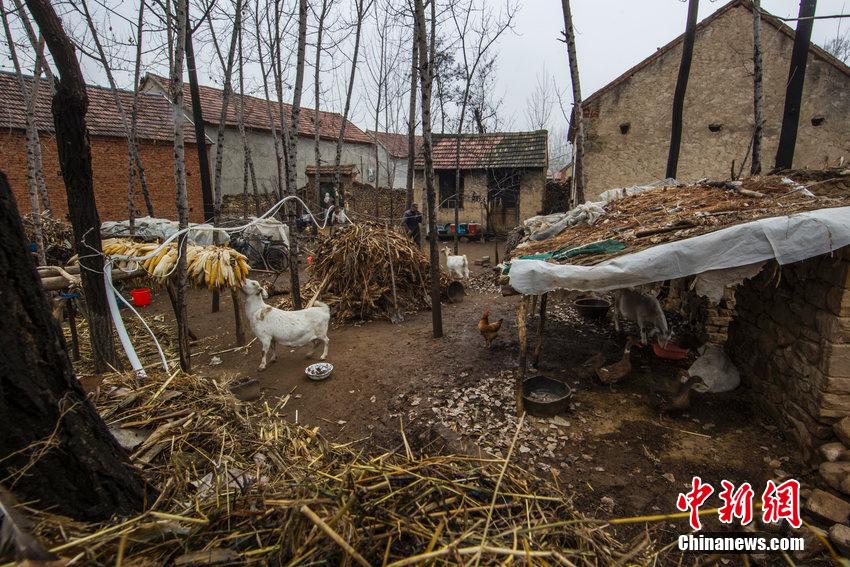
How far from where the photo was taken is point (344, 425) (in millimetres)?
4910

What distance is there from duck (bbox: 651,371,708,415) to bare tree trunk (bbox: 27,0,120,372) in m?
5.98

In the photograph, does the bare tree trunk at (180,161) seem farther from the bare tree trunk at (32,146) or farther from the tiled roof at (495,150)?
the tiled roof at (495,150)

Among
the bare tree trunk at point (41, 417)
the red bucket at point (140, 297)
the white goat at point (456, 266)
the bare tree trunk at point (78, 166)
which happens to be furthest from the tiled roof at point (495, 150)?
the bare tree trunk at point (41, 417)

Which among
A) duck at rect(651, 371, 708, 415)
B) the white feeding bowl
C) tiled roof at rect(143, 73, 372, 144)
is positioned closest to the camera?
duck at rect(651, 371, 708, 415)

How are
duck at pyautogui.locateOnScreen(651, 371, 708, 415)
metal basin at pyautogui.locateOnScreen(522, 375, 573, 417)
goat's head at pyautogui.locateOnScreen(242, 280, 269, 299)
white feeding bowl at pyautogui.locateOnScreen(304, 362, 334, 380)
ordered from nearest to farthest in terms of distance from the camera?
duck at pyautogui.locateOnScreen(651, 371, 708, 415) → metal basin at pyautogui.locateOnScreen(522, 375, 573, 417) → white feeding bowl at pyautogui.locateOnScreen(304, 362, 334, 380) → goat's head at pyautogui.locateOnScreen(242, 280, 269, 299)

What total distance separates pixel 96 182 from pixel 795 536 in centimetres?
2163

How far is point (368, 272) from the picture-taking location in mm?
8648

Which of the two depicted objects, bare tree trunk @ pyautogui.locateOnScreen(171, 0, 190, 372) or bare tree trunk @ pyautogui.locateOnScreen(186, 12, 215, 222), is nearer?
bare tree trunk @ pyautogui.locateOnScreen(171, 0, 190, 372)

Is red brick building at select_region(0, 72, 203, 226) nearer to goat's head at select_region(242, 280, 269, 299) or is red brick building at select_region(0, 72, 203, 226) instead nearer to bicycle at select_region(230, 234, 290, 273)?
bicycle at select_region(230, 234, 290, 273)

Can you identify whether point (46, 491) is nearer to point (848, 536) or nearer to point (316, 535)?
point (316, 535)

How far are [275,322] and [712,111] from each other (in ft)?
50.8

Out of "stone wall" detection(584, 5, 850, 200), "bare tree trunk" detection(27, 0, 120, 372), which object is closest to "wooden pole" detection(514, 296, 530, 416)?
"bare tree trunk" detection(27, 0, 120, 372)

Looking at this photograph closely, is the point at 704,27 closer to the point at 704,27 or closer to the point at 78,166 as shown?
the point at 704,27

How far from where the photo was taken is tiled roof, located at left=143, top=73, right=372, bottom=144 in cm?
2040
